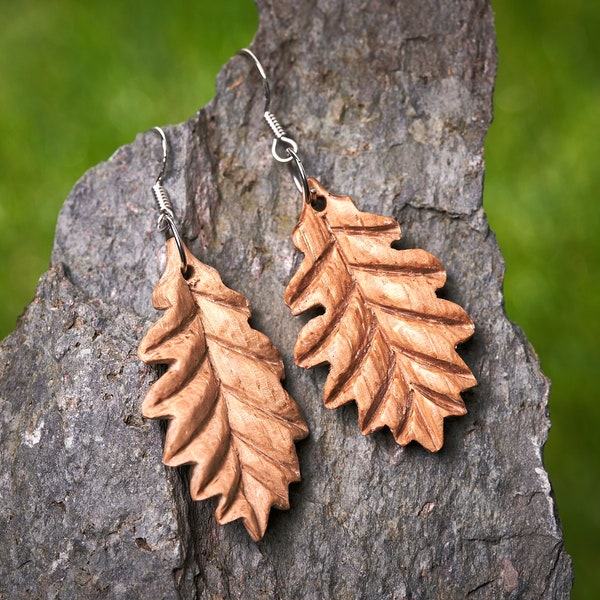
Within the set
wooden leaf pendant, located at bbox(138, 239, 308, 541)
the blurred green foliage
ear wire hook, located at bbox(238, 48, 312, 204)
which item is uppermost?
the blurred green foliage

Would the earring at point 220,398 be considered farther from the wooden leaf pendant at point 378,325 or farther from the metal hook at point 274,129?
the metal hook at point 274,129

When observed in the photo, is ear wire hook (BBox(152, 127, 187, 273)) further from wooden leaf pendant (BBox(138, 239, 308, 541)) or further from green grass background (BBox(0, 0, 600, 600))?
green grass background (BBox(0, 0, 600, 600))

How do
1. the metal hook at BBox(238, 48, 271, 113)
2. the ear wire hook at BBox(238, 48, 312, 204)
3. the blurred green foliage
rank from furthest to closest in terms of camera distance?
1. the blurred green foliage
2. the metal hook at BBox(238, 48, 271, 113)
3. the ear wire hook at BBox(238, 48, 312, 204)

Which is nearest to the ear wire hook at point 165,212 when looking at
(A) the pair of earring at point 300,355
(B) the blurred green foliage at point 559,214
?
(A) the pair of earring at point 300,355

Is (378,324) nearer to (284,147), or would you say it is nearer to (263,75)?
(284,147)

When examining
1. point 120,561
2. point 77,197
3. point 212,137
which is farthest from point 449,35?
point 120,561

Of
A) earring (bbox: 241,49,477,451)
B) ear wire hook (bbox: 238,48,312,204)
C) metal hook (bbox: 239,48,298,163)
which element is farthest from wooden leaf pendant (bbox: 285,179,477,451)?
metal hook (bbox: 239,48,298,163)

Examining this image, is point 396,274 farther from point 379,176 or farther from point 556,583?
point 556,583
